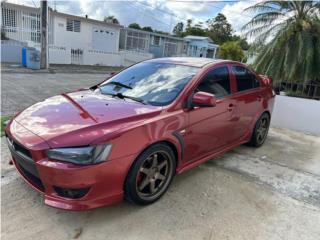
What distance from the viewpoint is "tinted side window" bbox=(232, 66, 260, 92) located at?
4.39 metres

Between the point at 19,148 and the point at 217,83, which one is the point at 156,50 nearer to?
the point at 217,83

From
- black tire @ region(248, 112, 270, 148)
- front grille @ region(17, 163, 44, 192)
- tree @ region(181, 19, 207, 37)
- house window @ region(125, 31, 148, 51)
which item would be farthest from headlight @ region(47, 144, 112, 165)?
tree @ region(181, 19, 207, 37)

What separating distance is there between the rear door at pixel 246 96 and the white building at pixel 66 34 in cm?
1480

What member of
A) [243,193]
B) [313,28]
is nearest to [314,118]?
[313,28]

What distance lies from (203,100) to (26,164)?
1.93m

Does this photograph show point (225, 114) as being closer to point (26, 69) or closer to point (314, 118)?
point (314, 118)

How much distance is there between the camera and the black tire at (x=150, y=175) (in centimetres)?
272

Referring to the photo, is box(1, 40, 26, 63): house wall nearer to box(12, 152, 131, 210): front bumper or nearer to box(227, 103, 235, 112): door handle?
box(227, 103, 235, 112): door handle

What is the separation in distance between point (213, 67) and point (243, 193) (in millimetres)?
1692

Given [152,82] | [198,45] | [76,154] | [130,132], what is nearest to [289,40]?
[152,82]

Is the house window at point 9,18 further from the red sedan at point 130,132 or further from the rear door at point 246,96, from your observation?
the rear door at point 246,96

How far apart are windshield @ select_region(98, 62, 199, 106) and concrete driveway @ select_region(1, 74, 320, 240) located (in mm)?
1135

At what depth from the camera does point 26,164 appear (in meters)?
2.61

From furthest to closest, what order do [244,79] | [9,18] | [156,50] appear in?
[156,50], [9,18], [244,79]
